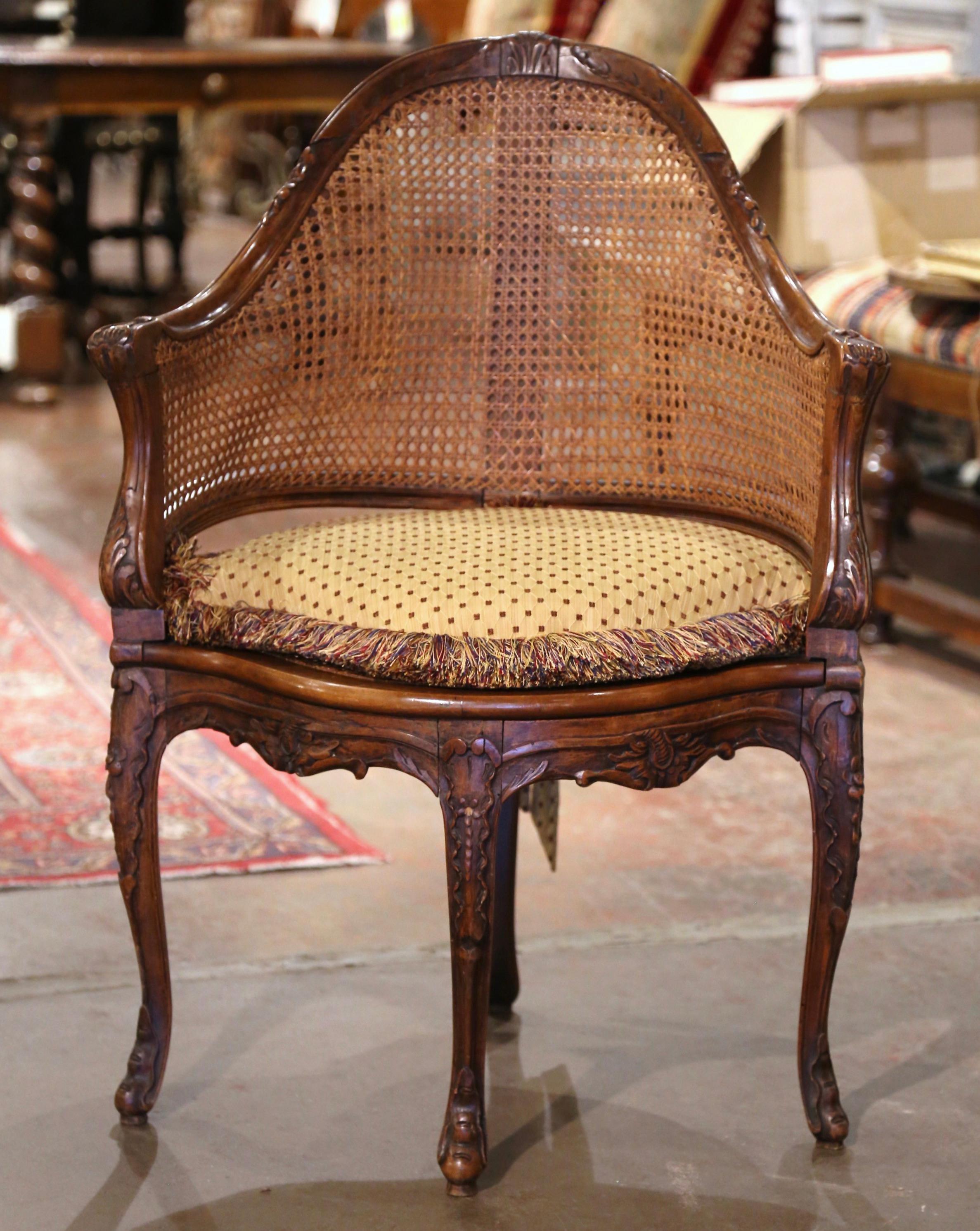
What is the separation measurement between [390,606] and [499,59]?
64cm

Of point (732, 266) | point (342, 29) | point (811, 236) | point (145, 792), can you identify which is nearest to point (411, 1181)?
point (145, 792)

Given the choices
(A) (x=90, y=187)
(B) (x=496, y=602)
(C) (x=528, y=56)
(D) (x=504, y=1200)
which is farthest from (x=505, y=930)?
(A) (x=90, y=187)

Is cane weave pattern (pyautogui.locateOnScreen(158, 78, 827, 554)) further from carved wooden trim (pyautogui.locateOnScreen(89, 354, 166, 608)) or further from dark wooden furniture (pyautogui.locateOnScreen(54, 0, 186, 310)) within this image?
dark wooden furniture (pyautogui.locateOnScreen(54, 0, 186, 310))

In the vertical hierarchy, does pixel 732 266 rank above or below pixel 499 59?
below

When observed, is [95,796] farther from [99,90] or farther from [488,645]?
[99,90]

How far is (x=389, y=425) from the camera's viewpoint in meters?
1.94

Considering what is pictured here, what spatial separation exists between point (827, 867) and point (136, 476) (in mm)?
723

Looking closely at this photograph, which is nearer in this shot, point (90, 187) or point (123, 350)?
point (123, 350)

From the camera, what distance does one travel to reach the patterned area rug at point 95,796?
2.32m

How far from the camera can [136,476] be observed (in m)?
1.60

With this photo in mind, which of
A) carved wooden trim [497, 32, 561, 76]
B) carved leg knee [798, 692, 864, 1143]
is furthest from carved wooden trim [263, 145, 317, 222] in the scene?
carved leg knee [798, 692, 864, 1143]

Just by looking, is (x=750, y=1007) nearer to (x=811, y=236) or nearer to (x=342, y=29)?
(x=811, y=236)

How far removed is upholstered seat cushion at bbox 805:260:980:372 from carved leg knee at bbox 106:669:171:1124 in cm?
161

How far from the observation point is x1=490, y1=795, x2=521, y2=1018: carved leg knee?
1.91 m
